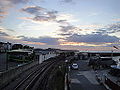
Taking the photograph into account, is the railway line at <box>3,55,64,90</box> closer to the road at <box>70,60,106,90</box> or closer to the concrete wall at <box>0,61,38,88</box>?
the concrete wall at <box>0,61,38,88</box>

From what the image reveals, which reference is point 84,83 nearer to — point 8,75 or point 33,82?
point 33,82

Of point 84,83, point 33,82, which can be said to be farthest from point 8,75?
point 84,83

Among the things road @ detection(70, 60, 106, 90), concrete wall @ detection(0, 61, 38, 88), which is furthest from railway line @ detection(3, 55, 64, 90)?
road @ detection(70, 60, 106, 90)

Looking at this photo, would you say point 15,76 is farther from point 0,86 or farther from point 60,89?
point 60,89

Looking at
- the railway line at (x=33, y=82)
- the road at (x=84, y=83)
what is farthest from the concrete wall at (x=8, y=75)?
the road at (x=84, y=83)

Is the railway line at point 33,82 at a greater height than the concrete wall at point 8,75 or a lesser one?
lesser

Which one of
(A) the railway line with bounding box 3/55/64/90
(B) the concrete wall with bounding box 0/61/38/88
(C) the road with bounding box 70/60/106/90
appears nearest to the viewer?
(C) the road with bounding box 70/60/106/90

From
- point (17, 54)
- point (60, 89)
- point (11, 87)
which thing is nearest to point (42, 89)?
point (60, 89)

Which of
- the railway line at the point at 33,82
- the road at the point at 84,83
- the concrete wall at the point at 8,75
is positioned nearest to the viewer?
the road at the point at 84,83

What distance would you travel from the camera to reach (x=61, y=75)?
3706 centimetres

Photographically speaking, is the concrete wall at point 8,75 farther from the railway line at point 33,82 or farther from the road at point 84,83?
the road at point 84,83

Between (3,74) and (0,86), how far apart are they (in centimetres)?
232

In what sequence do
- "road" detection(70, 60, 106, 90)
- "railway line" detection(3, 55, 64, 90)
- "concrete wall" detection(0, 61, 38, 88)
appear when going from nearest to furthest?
"road" detection(70, 60, 106, 90), "railway line" detection(3, 55, 64, 90), "concrete wall" detection(0, 61, 38, 88)

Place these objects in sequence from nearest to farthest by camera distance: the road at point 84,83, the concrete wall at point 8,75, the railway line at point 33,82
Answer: the road at point 84,83 < the railway line at point 33,82 < the concrete wall at point 8,75
